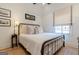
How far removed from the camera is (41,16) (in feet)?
5.63

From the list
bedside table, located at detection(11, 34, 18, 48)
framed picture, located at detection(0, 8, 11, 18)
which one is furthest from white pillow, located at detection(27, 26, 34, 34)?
framed picture, located at detection(0, 8, 11, 18)

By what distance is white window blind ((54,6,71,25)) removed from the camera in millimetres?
1622

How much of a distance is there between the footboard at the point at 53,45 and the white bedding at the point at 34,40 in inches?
2.3

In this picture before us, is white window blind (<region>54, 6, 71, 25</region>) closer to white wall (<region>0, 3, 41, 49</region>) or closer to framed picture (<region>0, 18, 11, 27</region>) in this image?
white wall (<region>0, 3, 41, 49</region>)

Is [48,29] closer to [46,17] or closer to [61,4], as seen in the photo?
[46,17]

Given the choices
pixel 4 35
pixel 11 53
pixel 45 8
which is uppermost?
pixel 45 8

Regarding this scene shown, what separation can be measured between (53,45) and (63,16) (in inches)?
21.0

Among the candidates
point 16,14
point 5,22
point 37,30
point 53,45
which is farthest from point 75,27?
point 5,22

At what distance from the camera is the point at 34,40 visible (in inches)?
60.0

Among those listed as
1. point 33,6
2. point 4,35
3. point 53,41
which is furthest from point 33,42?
point 33,6

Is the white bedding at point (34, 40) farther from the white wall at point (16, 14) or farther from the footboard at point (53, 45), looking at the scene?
the white wall at point (16, 14)

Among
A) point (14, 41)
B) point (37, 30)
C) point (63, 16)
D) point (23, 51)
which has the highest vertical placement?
point (63, 16)

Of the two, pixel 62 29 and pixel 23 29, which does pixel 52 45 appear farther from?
pixel 23 29

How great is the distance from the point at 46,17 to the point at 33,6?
1.02ft
